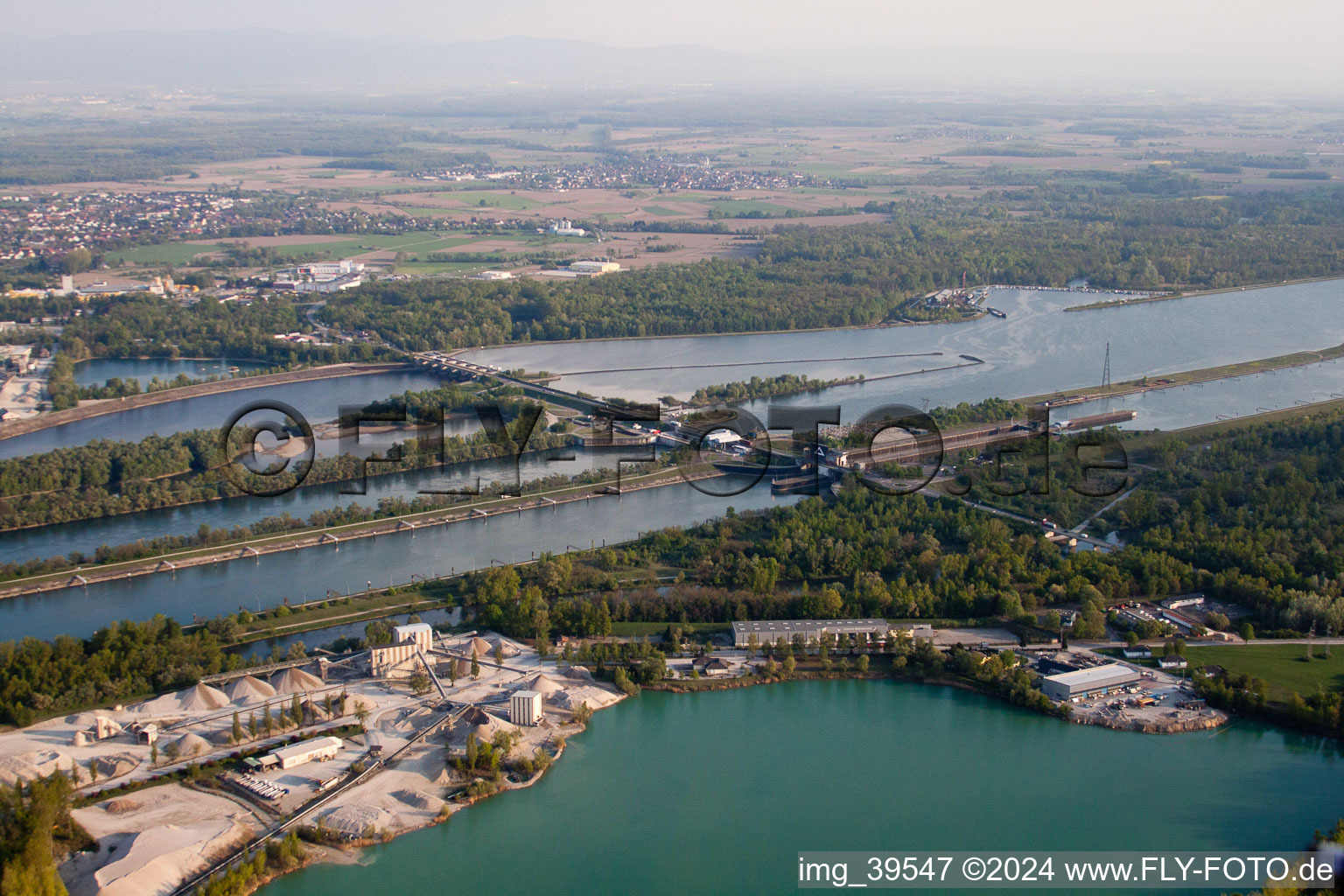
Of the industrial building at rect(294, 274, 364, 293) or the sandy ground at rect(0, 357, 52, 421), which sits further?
the industrial building at rect(294, 274, 364, 293)

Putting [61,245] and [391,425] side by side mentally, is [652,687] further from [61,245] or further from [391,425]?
[61,245]

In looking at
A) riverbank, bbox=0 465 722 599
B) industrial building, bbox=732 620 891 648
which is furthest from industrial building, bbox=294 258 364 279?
industrial building, bbox=732 620 891 648

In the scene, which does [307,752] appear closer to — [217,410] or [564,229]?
[217,410]

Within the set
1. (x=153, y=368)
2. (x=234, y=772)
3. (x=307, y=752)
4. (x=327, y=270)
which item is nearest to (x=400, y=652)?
(x=307, y=752)

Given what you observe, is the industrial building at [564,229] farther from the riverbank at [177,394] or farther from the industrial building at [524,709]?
the industrial building at [524,709]

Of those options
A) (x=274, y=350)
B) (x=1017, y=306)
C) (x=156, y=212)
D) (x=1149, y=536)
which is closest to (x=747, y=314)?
(x=1017, y=306)

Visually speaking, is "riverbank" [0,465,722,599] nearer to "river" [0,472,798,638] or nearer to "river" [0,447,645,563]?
"river" [0,472,798,638]
